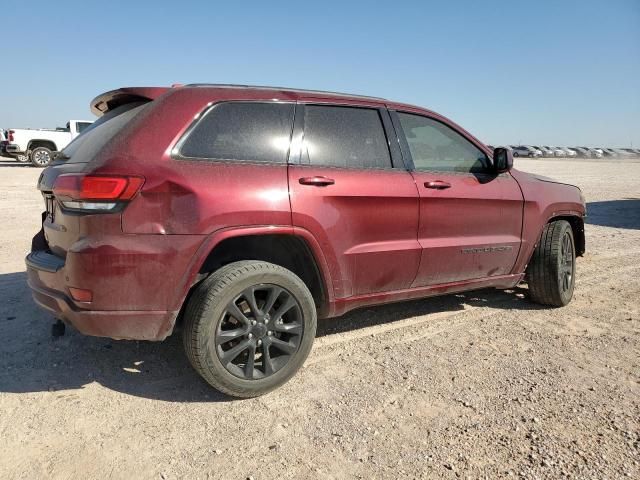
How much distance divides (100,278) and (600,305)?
14.0ft

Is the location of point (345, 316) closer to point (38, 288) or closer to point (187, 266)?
point (187, 266)

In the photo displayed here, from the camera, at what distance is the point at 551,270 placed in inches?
172

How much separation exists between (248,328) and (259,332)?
0.08 meters

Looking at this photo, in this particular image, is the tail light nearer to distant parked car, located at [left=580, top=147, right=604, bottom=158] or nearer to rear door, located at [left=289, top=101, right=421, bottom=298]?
rear door, located at [left=289, top=101, right=421, bottom=298]

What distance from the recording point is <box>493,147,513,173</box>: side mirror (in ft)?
12.9

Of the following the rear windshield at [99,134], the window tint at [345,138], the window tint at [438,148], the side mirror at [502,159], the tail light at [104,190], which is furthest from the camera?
the side mirror at [502,159]

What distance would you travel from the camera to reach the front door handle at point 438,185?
355 centimetres

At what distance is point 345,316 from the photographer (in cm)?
428

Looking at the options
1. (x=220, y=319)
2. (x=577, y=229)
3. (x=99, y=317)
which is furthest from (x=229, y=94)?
(x=577, y=229)

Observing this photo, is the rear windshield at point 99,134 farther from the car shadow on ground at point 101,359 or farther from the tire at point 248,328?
the car shadow on ground at point 101,359

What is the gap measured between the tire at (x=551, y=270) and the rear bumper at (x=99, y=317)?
3236mm

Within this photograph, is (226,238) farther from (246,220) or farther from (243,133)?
(243,133)

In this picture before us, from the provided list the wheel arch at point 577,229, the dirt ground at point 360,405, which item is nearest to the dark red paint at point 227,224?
the dirt ground at point 360,405

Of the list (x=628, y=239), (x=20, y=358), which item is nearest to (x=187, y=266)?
(x=20, y=358)
